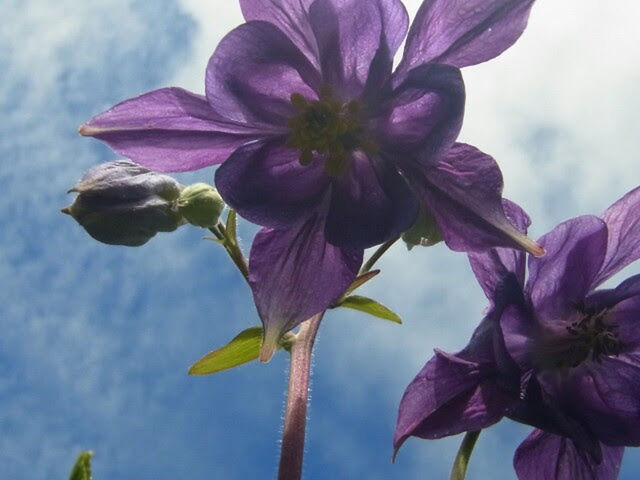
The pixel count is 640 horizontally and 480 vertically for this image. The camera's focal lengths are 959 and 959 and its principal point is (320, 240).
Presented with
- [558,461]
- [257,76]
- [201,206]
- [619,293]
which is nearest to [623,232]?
[619,293]

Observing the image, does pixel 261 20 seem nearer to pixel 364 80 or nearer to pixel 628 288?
pixel 364 80

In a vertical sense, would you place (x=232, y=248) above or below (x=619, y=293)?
above

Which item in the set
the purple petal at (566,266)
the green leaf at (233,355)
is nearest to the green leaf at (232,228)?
the green leaf at (233,355)

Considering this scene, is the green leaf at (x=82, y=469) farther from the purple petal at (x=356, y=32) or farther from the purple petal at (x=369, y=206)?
the purple petal at (x=356, y=32)

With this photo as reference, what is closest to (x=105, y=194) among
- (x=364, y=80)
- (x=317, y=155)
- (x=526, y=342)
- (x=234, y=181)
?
(x=234, y=181)

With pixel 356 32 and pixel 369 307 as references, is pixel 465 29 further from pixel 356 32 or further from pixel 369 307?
pixel 369 307

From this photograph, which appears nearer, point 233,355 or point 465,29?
point 465,29

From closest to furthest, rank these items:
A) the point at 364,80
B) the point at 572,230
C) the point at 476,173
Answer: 1. the point at 476,173
2. the point at 572,230
3. the point at 364,80
